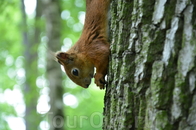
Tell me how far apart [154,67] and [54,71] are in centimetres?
354

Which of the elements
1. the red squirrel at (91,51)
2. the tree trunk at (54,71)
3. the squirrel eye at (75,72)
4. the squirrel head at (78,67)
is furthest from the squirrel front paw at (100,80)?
the tree trunk at (54,71)

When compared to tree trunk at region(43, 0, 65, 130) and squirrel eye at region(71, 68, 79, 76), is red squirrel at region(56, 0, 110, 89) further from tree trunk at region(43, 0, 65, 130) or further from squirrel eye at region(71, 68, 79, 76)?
tree trunk at region(43, 0, 65, 130)

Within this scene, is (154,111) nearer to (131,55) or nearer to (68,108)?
(131,55)

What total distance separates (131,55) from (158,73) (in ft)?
0.94

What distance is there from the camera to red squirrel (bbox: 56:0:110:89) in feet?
8.46

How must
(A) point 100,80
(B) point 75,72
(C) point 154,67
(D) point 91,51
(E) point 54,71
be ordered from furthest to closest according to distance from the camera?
1. (E) point 54,71
2. (B) point 75,72
3. (D) point 91,51
4. (A) point 100,80
5. (C) point 154,67

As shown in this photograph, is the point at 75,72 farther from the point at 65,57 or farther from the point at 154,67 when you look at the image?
the point at 154,67

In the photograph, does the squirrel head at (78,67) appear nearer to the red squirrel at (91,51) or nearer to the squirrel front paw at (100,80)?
the red squirrel at (91,51)

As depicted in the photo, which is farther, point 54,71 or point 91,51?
point 54,71

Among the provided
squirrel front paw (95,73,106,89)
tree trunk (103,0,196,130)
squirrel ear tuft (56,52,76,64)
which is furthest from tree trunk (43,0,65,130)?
tree trunk (103,0,196,130)

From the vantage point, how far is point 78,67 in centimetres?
316

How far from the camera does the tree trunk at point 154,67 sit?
56.5 inches

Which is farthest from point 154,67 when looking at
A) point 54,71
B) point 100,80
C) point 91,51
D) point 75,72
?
point 54,71

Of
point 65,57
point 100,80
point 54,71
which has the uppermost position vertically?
point 54,71
